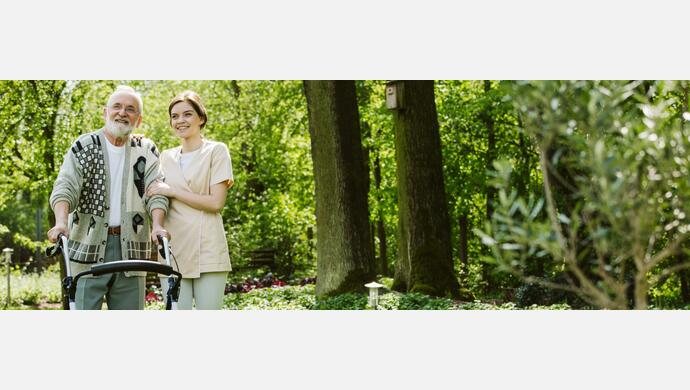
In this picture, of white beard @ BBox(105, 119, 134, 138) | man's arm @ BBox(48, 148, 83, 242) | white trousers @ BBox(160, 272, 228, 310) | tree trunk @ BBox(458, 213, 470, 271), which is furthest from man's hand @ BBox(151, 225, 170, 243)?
tree trunk @ BBox(458, 213, 470, 271)

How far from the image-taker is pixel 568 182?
368 cm

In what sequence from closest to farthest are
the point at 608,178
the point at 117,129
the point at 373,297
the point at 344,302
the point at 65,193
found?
the point at 608,178 < the point at 65,193 < the point at 117,129 < the point at 373,297 < the point at 344,302

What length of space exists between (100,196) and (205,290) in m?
0.75

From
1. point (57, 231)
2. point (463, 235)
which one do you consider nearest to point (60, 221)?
point (57, 231)

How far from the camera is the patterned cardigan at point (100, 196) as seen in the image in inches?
158

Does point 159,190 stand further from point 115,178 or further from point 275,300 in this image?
point 275,300

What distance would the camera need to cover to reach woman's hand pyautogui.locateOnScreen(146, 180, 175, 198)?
4.16 m

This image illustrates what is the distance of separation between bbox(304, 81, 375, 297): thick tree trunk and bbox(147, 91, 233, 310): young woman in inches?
98.3

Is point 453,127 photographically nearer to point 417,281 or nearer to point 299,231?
point 417,281

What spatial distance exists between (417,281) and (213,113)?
8.05 metres

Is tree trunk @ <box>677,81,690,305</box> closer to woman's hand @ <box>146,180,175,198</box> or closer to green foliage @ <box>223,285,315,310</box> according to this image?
woman's hand @ <box>146,180,175,198</box>

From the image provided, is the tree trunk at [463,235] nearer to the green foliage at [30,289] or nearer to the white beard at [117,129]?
the white beard at [117,129]

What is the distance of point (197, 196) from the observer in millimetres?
4223
